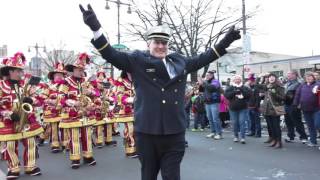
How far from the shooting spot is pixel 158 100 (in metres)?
3.70

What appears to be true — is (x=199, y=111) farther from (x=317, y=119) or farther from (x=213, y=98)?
(x=317, y=119)

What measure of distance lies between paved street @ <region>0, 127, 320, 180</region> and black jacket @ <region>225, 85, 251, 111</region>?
95cm

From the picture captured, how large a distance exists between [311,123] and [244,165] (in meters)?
2.68

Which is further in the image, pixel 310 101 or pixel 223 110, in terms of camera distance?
pixel 223 110

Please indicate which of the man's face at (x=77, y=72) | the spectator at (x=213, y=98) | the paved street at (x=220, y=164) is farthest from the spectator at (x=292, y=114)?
the man's face at (x=77, y=72)

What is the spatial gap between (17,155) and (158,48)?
4.53m

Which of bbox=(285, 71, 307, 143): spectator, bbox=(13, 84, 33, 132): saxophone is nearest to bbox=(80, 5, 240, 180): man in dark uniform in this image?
bbox=(13, 84, 33, 132): saxophone

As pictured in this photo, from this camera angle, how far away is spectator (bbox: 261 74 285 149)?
9.34 meters

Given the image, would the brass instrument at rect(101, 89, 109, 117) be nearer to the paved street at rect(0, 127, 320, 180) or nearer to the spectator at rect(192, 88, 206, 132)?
the paved street at rect(0, 127, 320, 180)

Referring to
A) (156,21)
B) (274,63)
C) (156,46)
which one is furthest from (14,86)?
(274,63)

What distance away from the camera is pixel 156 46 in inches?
150

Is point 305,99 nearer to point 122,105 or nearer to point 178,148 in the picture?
point 122,105

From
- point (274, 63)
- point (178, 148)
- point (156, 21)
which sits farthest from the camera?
point (274, 63)

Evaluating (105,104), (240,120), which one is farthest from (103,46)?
(105,104)
